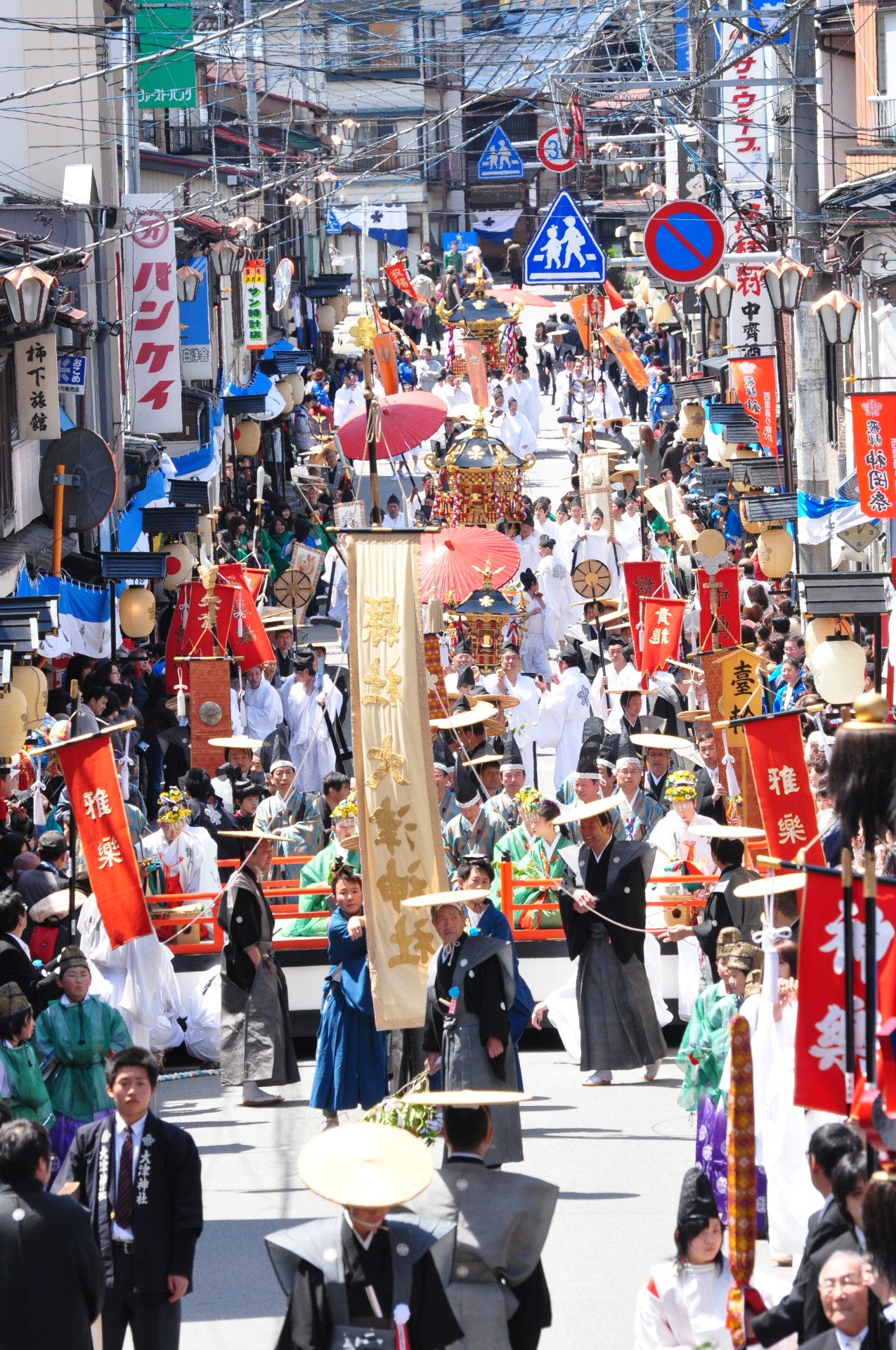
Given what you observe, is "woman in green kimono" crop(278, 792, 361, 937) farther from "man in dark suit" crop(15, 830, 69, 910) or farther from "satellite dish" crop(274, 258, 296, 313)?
"satellite dish" crop(274, 258, 296, 313)

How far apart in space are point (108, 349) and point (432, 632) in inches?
275

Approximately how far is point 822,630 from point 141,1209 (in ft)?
31.6

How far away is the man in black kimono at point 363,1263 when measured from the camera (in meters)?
5.23

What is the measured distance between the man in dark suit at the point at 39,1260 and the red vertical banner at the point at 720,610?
36.4 ft

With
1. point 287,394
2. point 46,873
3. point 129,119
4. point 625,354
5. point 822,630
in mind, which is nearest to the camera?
point 46,873

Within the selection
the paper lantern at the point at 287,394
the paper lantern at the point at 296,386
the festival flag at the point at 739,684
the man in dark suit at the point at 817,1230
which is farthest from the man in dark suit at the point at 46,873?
the paper lantern at the point at 296,386

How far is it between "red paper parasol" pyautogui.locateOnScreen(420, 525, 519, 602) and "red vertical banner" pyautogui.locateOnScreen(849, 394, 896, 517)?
3003 mm

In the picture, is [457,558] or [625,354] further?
[625,354]

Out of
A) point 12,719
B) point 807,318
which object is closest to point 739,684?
point 12,719

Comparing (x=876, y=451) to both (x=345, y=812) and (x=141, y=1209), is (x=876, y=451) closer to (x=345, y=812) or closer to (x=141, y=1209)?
(x=345, y=812)

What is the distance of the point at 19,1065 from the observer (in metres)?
7.72

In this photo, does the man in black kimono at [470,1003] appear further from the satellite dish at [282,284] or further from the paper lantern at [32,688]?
the satellite dish at [282,284]

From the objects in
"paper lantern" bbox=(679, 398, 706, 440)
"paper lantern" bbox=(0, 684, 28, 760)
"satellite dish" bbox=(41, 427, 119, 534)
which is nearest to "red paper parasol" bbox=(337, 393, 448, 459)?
"paper lantern" bbox=(0, 684, 28, 760)

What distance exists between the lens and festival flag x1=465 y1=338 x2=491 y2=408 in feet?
87.0
